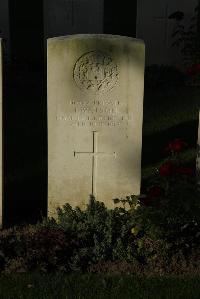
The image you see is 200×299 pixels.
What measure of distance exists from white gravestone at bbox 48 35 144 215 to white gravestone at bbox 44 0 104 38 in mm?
6771

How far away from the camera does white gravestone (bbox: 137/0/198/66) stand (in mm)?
11172

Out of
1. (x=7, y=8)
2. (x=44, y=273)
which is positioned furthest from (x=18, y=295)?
(x=7, y=8)

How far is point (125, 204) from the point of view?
216 inches

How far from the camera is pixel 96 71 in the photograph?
202 inches

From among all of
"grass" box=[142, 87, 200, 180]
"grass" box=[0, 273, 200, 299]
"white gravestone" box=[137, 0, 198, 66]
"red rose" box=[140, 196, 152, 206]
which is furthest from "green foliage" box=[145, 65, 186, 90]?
"grass" box=[0, 273, 200, 299]

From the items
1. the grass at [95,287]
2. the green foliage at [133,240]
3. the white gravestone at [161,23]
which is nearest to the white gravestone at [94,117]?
the green foliage at [133,240]

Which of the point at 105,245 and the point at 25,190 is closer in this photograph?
the point at 105,245

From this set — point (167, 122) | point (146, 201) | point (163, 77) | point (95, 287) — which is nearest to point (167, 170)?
point (146, 201)

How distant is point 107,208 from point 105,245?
65 centimetres

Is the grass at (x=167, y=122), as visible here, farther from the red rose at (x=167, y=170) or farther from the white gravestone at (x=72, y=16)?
the white gravestone at (x=72, y=16)

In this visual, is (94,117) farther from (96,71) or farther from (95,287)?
(95,287)

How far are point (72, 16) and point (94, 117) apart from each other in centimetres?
684

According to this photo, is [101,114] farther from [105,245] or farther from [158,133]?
[158,133]

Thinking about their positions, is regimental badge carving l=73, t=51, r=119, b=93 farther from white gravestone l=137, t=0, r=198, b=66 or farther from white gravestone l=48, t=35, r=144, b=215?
white gravestone l=137, t=0, r=198, b=66
